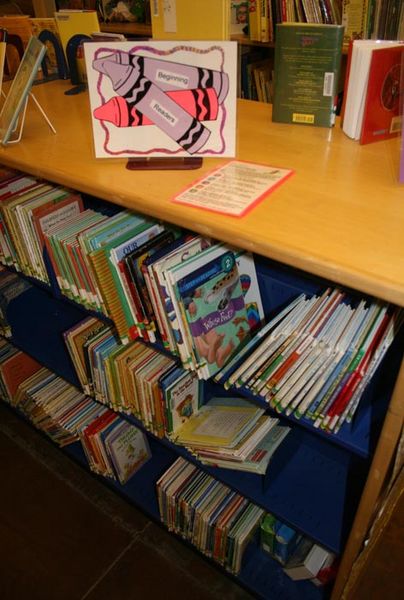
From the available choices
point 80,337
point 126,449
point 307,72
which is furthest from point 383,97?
point 126,449

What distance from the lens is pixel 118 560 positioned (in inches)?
61.2

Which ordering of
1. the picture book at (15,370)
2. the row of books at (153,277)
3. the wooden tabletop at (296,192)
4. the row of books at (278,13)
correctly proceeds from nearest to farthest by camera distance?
1. the wooden tabletop at (296,192)
2. the row of books at (153,277)
3. the picture book at (15,370)
4. the row of books at (278,13)

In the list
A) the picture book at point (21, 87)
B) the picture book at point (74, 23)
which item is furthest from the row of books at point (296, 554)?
the picture book at point (74, 23)

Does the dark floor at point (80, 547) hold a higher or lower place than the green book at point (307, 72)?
lower

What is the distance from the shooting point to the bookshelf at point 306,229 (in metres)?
0.66

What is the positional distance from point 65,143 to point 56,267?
0.32m

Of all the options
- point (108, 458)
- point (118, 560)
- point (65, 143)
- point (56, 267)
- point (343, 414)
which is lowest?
point (118, 560)

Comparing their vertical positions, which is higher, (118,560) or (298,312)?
(298,312)

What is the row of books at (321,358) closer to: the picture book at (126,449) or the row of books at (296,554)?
the row of books at (296,554)

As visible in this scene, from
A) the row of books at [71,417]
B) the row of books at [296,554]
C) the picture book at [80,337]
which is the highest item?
the picture book at [80,337]

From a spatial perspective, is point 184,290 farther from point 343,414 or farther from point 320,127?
point 320,127

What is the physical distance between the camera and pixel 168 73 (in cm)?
86

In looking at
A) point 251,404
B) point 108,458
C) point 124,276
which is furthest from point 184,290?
point 108,458

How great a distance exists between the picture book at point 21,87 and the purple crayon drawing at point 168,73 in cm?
23
